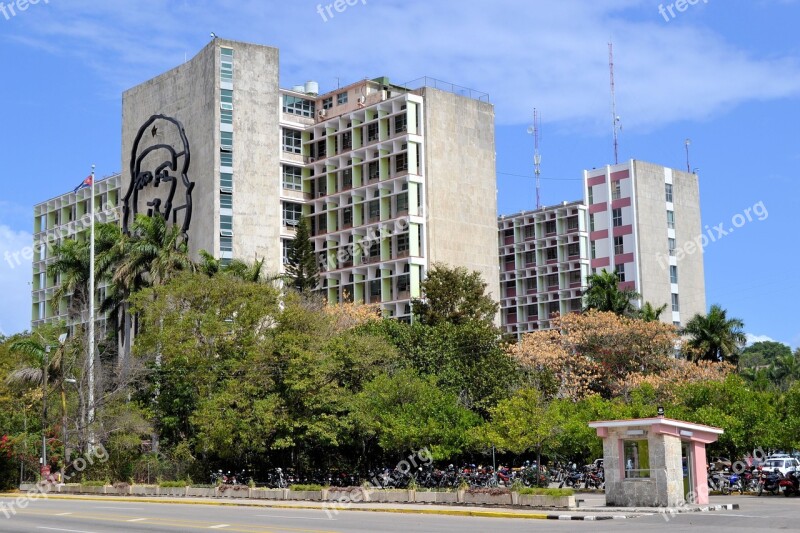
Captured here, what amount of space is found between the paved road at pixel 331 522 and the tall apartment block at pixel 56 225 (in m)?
76.9

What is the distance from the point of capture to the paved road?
2447 centimetres

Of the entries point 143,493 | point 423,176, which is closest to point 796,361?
point 423,176

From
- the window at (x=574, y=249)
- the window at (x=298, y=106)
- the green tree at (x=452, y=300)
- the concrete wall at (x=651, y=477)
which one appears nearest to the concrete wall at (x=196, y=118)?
the window at (x=298, y=106)

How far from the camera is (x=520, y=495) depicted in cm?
3195

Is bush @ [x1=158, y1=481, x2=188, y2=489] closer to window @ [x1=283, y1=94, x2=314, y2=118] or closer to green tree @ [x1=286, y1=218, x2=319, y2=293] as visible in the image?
green tree @ [x1=286, y1=218, x2=319, y2=293]

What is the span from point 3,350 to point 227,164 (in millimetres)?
24313

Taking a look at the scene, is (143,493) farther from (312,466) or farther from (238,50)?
(238,50)

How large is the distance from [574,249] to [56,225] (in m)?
59.0

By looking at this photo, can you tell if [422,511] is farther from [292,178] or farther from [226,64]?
[292,178]

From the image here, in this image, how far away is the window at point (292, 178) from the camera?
89938 mm

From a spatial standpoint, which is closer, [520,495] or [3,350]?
[520,495]

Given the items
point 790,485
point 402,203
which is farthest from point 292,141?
point 790,485

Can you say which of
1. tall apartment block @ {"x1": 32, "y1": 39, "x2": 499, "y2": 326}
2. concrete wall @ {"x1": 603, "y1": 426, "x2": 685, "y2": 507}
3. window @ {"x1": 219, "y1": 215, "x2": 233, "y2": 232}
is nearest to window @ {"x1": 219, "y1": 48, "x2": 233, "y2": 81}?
tall apartment block @ {"x1": 32, "y1": 39, "x2": 499, "y2": 326}

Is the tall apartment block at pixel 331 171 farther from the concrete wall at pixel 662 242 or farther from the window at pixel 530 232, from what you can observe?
the window at pixel 530 232
